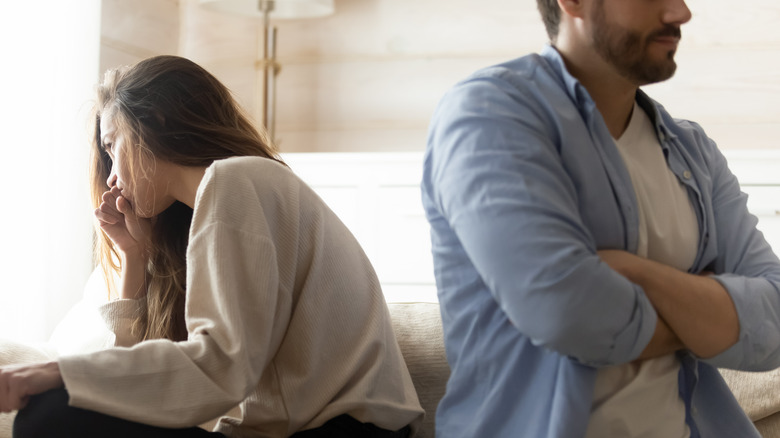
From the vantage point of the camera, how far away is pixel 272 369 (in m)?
1.21

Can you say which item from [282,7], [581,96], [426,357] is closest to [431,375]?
[426,357]

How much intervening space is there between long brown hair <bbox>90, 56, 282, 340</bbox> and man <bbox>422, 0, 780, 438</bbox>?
429mm

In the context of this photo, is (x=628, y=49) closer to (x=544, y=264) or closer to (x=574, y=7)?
(x=574, y=7)

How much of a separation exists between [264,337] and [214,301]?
3.0 inches

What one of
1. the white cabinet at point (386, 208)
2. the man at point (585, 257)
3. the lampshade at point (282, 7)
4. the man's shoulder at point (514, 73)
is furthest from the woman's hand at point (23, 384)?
the lampshade at point (282, 7)

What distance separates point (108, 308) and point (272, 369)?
1.59 feet

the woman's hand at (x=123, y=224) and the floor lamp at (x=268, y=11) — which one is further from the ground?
the floor lamp at (x=268, y=11)

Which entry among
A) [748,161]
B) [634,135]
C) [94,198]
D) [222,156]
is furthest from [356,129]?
[634,135]

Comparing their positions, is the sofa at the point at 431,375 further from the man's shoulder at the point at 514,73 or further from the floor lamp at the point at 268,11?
the floor lamp at the point at 268,11

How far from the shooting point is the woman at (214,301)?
1.00 m

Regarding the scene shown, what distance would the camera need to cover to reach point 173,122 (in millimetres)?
1406

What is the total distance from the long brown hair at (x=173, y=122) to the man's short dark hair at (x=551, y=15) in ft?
1.59

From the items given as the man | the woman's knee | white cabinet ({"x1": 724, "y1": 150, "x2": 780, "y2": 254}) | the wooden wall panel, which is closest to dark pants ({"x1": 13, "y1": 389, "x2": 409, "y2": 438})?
the woman's knee

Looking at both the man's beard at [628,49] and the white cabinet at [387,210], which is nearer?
the man's beard at [628,49]
